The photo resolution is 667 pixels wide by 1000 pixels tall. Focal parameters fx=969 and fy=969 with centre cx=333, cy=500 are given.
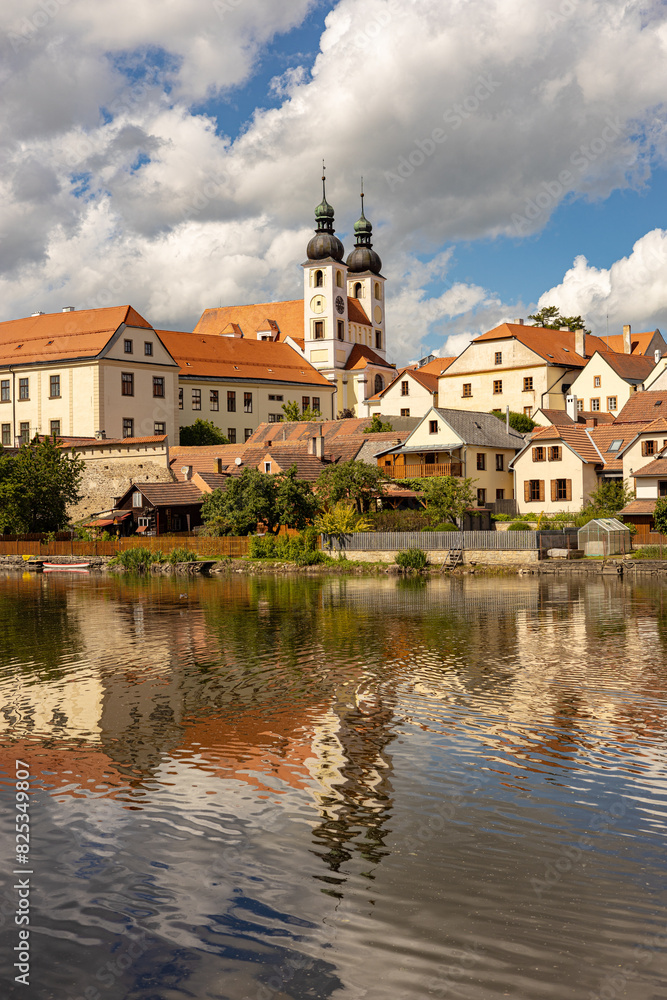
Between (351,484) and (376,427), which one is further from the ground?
(376,427)

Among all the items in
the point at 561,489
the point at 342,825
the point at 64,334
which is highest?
the point at 64,334

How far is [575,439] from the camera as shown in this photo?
217 ft

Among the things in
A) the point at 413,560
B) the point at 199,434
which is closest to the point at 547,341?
the point at 199,434

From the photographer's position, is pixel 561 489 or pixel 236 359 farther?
pixel 236 359

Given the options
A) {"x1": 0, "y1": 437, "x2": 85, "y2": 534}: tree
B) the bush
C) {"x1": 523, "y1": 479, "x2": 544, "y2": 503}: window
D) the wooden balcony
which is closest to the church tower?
{"x1": 0, "y1": 437, "x2": 85, "y2": 534}: tree

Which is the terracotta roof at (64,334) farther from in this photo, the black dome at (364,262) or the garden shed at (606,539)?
the black dome at (364,262)

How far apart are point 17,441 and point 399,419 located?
36.9 metres

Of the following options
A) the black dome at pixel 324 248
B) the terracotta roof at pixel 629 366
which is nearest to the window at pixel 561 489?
the terracotta roof at pixel 629 366

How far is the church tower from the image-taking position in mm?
135625

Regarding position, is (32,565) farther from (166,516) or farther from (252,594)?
(252,594)

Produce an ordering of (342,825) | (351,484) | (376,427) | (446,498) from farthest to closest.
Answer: (376,427)
(351,484)
(446,498)
(342,825)

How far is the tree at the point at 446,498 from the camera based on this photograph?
60.1m

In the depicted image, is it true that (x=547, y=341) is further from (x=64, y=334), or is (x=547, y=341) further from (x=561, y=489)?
(x=64, y=334)

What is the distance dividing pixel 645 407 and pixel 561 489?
9625 millimetres
